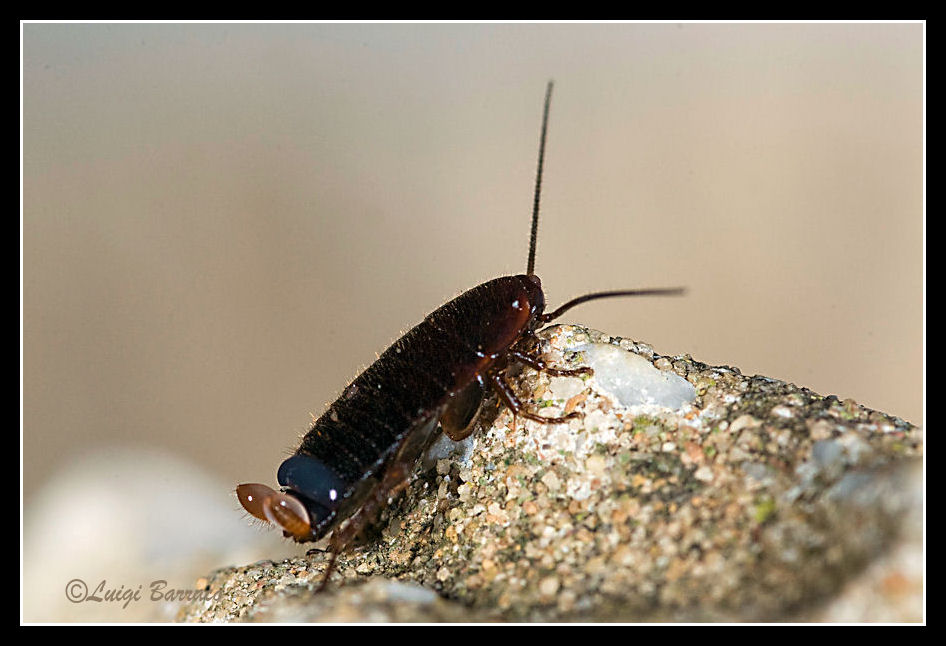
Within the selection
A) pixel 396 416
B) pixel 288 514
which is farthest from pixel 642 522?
pixel 288 514

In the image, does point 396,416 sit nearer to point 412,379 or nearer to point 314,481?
point 412,379

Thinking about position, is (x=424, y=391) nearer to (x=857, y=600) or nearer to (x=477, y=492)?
(x=477, y=492)

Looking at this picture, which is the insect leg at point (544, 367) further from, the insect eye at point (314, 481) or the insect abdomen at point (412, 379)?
the insect eye at point (314, 481)

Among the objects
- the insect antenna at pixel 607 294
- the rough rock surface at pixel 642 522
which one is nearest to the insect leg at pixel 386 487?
the rough rock surface at pixel 642 522

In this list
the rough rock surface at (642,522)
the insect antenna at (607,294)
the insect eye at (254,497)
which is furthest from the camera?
the insect eye at (254,497)

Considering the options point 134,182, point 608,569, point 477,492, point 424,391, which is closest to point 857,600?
point 608,569

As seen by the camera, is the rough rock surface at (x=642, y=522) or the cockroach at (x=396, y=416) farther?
the cockroach at (x=396, y=416)

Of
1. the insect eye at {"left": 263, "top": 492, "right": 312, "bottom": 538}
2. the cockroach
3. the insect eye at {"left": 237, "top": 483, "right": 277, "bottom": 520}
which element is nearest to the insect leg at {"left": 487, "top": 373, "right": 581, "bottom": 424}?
the cockroach
